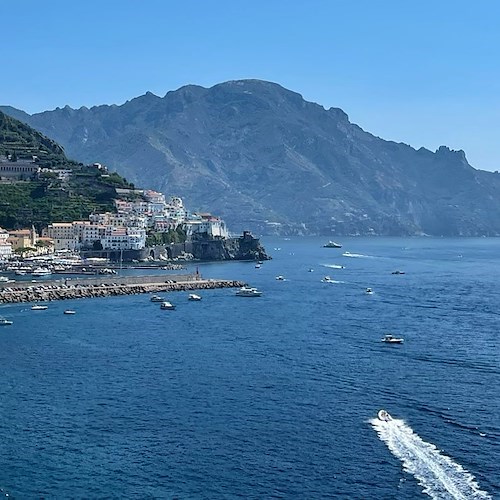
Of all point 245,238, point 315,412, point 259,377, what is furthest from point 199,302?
point 245,238

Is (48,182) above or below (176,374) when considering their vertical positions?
above

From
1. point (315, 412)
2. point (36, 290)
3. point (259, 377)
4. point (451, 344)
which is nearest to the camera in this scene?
point (315, 412)

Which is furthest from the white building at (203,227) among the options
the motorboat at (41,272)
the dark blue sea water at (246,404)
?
the dark blue sea water at (246,404)

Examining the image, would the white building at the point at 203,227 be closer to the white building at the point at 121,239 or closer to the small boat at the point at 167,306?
the white building at the point at 121,239

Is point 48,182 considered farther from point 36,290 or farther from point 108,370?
point 108,370

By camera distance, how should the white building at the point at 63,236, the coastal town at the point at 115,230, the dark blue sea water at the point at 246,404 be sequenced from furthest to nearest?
the white building at the point at 63,236, the coastal town at the point at 115,230, the dark blue sea water at the point at 246,404
